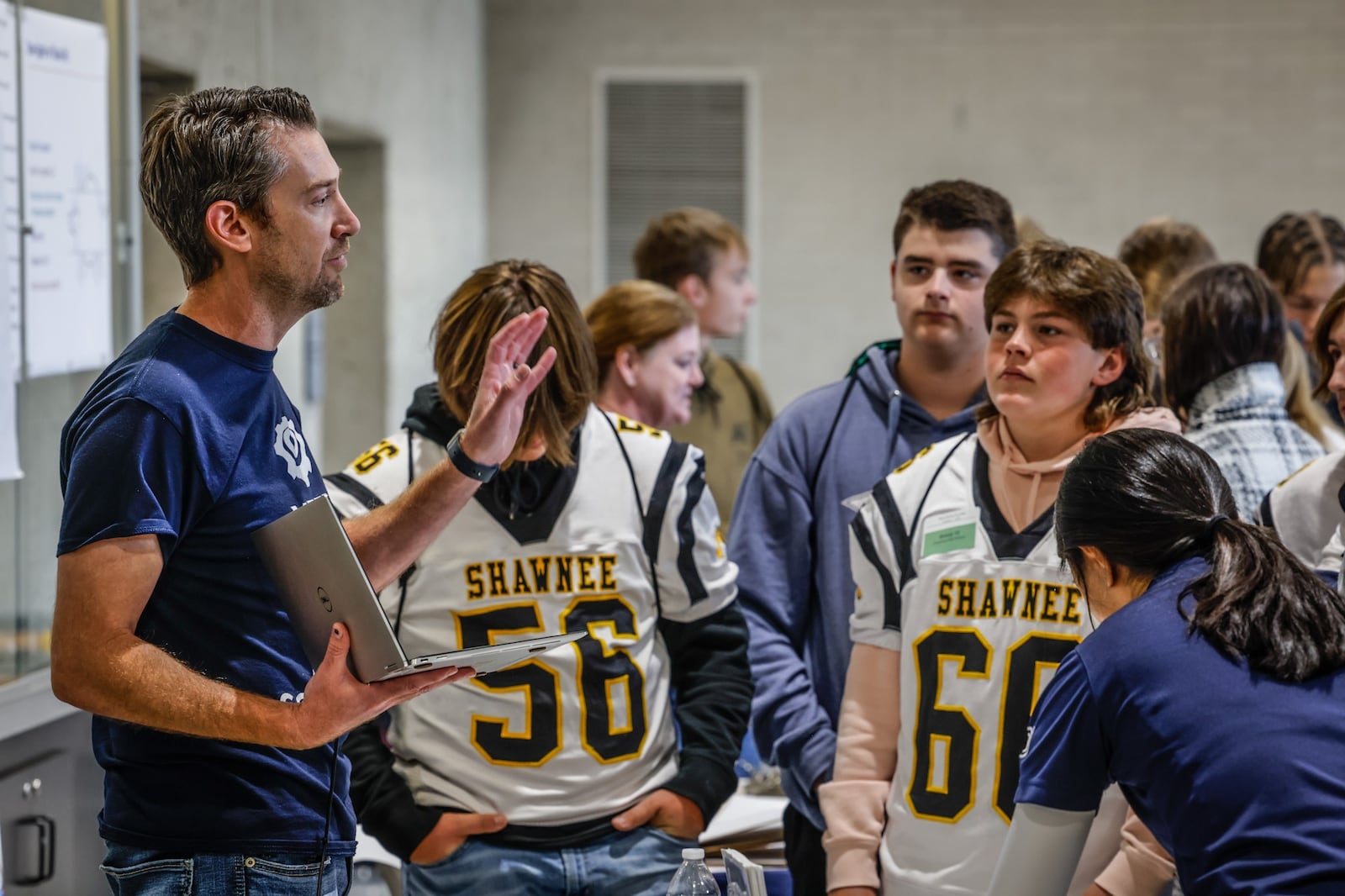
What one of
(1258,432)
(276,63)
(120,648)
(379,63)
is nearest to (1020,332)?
(1258,432)

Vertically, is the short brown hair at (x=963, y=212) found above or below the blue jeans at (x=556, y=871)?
above

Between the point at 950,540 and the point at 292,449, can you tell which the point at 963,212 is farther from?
the point at 292,449

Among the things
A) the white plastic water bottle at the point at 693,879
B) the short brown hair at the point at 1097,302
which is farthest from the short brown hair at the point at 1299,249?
the white plastic water bottle at the point at 693,879

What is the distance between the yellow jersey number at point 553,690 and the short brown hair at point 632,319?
1.17m

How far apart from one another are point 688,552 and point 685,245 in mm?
2497

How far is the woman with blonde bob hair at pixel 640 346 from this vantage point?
10.2 feet

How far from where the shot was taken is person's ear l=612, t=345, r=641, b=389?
10.1 ft

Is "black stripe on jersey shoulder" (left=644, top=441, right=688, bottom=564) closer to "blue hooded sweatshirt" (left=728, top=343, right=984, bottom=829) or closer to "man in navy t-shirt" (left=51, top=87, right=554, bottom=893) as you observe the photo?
"blue hooded sweatshirt" (left=728, top=343, right=984, bottom=829)

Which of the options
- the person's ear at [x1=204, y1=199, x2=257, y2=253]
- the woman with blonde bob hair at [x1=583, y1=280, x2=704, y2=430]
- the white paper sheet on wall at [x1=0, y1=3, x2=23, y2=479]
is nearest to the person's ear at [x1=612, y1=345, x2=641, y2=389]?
the woman with blonde bob hair at [x1=583, y1=280, x2=704, y2=430]

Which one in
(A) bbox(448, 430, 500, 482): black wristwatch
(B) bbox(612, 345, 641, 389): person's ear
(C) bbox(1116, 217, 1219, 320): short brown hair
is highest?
(C) bbox(1116, 217, 1219, 320): short brown hair

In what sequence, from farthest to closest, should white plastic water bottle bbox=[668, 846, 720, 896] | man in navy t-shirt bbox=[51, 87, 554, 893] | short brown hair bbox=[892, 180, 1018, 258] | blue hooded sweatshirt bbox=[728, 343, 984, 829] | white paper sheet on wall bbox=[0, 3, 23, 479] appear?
white paper sheet on wall bbox=[0, 3, 23, 479] < short brown hair bbox=[892, 180, 1018, 258] < blue hooded sweatshirt bbox=[728, 343, 984, 829] < white plastic water bottle bbox=[668, 846, 720, 896] < man in navy t-shirt bbox=[51, 87, 554, 893]

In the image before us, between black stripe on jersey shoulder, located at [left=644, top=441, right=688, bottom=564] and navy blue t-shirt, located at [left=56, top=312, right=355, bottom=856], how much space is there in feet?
2.27

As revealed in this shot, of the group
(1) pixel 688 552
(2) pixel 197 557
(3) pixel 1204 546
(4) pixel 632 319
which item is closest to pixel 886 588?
(1) pixel 688 552

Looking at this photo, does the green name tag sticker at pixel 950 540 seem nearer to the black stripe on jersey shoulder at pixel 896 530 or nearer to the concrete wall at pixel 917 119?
the black stripe on jersey shoulder at pixel 896 530
